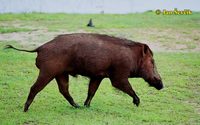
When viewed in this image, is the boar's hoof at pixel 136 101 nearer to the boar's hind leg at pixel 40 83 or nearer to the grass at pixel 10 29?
the boar's hind leg at pixel 40 83

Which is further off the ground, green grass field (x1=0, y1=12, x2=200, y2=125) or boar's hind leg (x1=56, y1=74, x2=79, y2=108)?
boar's hind leg (x1=56, y1=74, x2=79, y2=108)

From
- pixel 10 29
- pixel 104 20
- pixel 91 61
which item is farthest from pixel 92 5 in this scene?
pixel 91 61

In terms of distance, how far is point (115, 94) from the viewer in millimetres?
9156

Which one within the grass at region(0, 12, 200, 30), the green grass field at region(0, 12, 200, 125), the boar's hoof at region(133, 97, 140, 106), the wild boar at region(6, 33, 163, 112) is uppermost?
the wild boar at region(6, 33, 163, 112)

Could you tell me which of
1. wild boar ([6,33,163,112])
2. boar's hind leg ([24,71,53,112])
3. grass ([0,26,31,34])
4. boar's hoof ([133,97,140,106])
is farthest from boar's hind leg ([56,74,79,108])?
grass ([0,26,31,34])

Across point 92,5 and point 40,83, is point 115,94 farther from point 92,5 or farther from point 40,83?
point 92,5

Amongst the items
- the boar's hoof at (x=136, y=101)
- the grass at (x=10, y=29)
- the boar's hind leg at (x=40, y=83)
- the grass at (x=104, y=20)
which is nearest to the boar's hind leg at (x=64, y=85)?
the boar's hind leg at (x=40, y=83)

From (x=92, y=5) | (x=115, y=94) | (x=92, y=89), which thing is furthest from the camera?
(x=92, y=5)

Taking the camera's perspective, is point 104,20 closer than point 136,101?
No

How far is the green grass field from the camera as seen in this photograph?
7.38 meters

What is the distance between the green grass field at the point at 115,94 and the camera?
738 centimetres

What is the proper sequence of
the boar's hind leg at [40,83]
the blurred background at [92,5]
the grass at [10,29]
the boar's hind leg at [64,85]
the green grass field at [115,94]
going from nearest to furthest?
1. the green grass field at [115,94]
2. the boar's hind leg at [40,83]
3. the boar's hind leg at [64,85]
4. the grass at [10,29]
5. the blurred background at [92,5]

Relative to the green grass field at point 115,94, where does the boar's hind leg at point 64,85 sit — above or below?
above

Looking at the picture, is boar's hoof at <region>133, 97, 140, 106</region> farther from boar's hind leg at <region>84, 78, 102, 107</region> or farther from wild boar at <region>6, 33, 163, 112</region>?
boar's hind leg at <region>84, 78, 102, 107</region>
